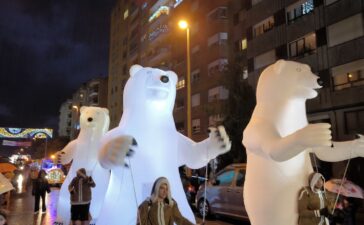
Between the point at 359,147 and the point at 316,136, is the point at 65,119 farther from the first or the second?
the point at 316,136

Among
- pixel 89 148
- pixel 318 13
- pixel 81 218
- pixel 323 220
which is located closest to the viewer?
pixel 323 220

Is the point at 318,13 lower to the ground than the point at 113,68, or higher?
lower

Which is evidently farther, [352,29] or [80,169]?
[352,29]

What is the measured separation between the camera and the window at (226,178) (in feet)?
34.7

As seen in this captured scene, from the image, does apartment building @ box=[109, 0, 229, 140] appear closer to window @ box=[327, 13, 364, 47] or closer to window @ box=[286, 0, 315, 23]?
window @ box=[286, 0, 315, 23]

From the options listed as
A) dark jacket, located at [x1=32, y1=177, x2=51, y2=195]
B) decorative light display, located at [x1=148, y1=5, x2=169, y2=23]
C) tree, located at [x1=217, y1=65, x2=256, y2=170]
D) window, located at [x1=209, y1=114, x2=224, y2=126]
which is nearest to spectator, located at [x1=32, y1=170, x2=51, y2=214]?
dark jacket, located at [x1=32, y1=177, x2=51, y2=195]

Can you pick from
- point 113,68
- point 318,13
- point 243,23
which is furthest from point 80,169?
point 113,68

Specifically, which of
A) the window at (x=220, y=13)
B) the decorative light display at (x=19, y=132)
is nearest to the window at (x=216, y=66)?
the window at (x=220, y=13)

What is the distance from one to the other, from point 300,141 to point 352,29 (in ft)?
53.2

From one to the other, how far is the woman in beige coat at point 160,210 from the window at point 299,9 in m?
18.7

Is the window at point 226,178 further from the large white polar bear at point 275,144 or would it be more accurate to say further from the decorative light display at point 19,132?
the decorative light display at point 19,132

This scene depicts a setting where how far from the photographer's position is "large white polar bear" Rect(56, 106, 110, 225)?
25.3ft

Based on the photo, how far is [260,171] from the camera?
4906mm

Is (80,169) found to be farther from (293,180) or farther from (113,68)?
(113,68)
